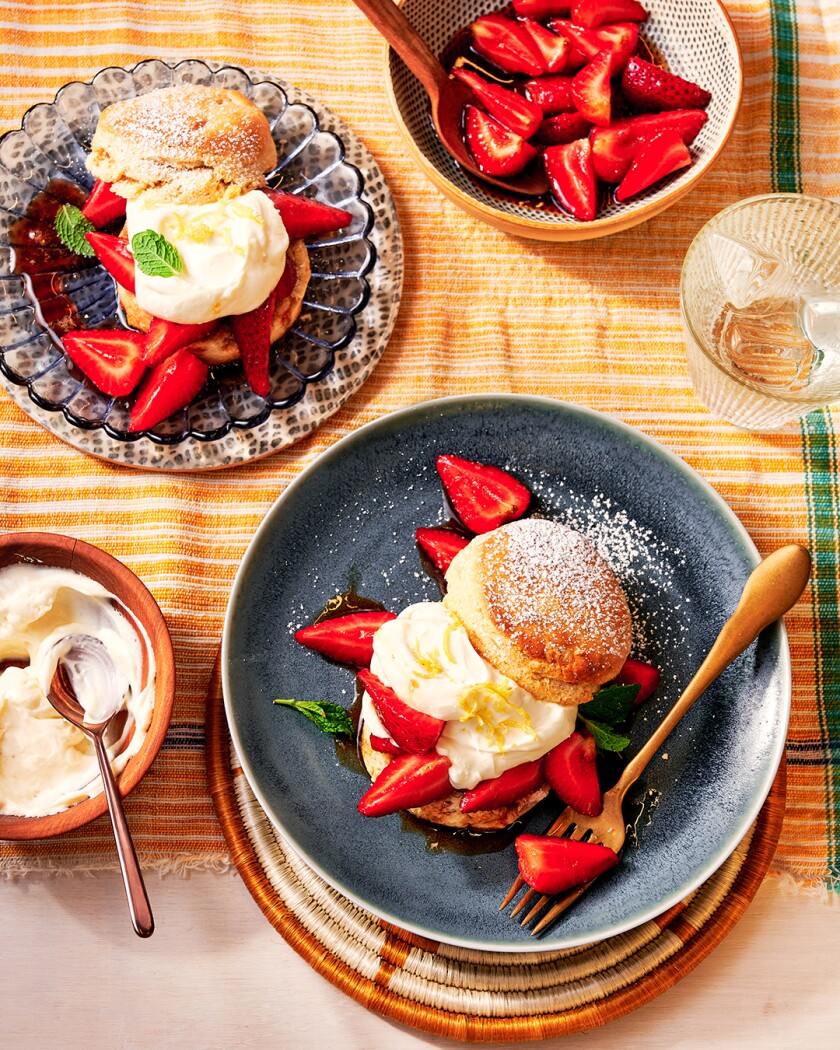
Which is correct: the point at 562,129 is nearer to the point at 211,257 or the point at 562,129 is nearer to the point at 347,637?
the point at 211,257

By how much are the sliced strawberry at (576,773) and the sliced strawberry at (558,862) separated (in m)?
0.06

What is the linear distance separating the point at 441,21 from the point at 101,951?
1.86 metres

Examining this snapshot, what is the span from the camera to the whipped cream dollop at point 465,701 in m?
1.50

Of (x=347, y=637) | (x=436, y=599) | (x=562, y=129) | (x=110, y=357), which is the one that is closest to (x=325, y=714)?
(x=347, y=637)

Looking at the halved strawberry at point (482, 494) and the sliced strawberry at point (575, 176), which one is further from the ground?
the sliced strawberry at point (575, 176)

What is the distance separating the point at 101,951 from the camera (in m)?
1.74

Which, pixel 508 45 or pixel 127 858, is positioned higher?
pixel 508 45

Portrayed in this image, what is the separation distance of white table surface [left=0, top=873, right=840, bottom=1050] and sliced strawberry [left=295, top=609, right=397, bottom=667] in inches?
18.1

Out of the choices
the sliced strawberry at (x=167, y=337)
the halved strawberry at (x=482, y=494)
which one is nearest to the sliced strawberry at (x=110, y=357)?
the sliced strawberry at (x=167, y=337)

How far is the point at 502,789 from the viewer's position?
1555 mm

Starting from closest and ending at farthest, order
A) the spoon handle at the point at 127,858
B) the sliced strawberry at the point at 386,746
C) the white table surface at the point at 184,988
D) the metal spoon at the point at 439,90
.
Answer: the spoon handle at the point at 127,858 < the sliced strawberry at the point at 386,746 < the white table surface at the point at 184,988 < the metal spoon at the point at 439,90

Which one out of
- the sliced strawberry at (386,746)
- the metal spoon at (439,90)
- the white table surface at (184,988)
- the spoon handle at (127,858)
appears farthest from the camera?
the metal spoon at (439,90)

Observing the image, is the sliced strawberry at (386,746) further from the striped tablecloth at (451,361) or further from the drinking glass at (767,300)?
the drinking glass at (767,300)

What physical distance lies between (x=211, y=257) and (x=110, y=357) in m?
0.27
